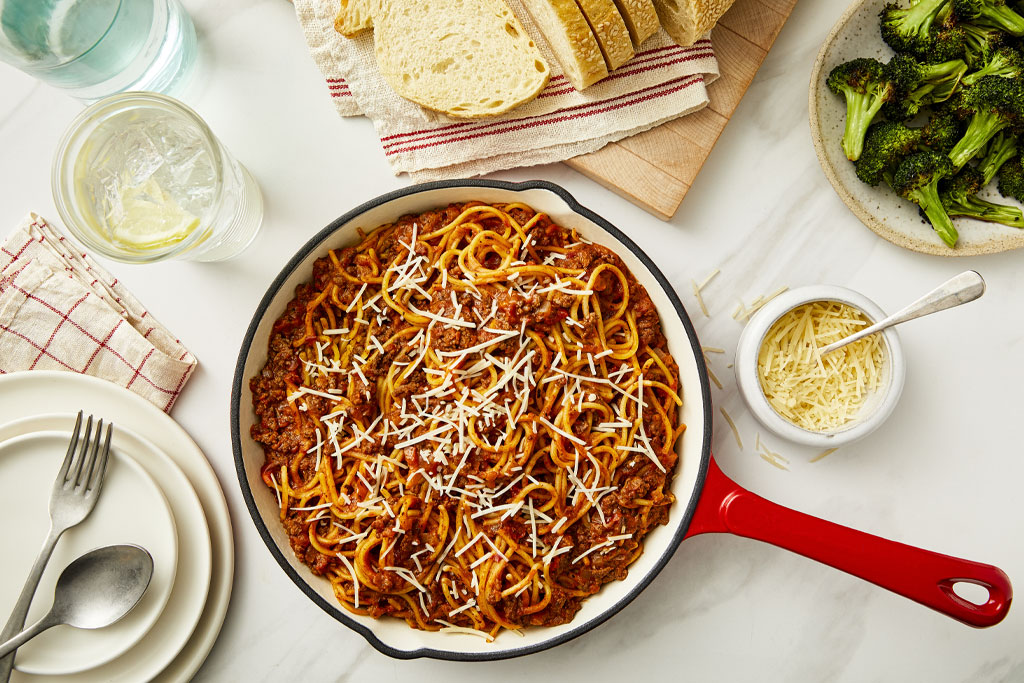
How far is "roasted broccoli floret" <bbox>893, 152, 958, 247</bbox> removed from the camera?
2.62m

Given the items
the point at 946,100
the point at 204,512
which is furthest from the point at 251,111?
the point at 946,100

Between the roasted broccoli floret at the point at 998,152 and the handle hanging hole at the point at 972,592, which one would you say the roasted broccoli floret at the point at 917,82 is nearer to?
the roasted broccoli floret at the point at 998,152

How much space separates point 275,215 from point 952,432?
9.58 ft

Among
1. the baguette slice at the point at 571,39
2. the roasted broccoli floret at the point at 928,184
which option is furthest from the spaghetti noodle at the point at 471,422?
the roasted broccoli floret at the point at 928,184

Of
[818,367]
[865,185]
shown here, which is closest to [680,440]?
[818,367]

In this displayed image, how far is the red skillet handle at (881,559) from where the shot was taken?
7.47 feet

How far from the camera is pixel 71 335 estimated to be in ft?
8.87

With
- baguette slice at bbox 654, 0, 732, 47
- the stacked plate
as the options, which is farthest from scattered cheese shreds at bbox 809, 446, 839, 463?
the stacked plate

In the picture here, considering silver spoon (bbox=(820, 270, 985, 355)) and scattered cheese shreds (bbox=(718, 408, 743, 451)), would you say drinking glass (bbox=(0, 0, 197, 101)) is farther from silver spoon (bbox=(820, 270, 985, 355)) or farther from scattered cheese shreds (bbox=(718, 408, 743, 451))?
silver spoon (bbox=(820, 270, 985, 355))

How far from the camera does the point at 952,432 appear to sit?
2.89m

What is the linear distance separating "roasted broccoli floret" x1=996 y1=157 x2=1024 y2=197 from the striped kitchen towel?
1.20 metres

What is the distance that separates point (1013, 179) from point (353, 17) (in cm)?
261

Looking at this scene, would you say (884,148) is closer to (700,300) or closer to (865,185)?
(865,185)

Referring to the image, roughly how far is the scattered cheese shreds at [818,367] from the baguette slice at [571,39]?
3.83ft
